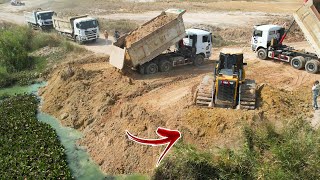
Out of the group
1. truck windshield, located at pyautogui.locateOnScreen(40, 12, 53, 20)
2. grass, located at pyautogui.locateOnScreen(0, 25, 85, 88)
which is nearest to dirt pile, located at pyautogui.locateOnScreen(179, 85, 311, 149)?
grass, located at pyautogui.locateOnScreen(0, 25, 85, 88)

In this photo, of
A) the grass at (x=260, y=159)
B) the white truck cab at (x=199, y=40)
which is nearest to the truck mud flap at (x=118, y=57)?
the white truck cab at (x=199, y=40)

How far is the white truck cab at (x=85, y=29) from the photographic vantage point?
32.6m

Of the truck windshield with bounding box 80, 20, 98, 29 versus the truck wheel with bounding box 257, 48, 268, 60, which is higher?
the truck windshield with bounding box 80, 20, 98, 29

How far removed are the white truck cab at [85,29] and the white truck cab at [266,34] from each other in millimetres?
15875

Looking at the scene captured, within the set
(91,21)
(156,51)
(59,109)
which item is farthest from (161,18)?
(91,21)

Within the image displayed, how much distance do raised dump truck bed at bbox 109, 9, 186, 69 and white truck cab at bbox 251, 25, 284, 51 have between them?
615cm

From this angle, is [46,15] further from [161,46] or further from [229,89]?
[229,89]

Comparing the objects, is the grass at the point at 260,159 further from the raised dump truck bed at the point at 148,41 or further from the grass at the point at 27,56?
the grass at the point at 27,56

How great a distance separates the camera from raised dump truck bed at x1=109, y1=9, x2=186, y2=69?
21.1 meters

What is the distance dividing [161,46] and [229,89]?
7841 mm

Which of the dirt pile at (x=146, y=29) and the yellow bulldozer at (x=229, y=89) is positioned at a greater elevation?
the dirt pile at (x=146, y=29)

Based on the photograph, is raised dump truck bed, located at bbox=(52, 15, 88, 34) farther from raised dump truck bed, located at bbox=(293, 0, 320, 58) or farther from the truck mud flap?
raised dump truck bed, located at bbox=(293, 0, 320, 58)

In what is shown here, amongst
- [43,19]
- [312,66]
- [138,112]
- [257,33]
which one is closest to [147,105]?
[138,112]

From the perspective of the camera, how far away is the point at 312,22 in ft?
67.4
